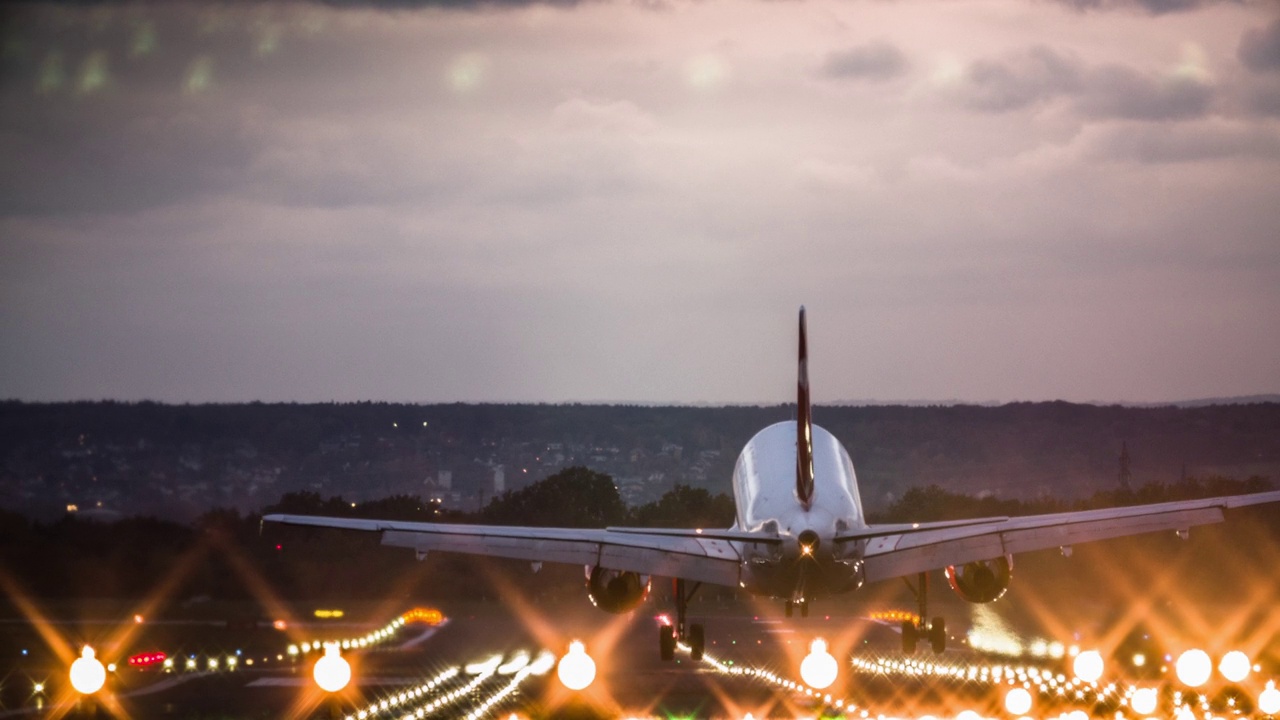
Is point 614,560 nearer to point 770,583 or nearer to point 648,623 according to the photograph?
point 770,583

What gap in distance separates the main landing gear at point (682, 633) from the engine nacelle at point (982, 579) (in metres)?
7.08

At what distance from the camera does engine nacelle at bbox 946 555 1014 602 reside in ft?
130

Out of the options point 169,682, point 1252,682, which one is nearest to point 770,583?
point 1252,682

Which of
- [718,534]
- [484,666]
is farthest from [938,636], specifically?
[484,666]

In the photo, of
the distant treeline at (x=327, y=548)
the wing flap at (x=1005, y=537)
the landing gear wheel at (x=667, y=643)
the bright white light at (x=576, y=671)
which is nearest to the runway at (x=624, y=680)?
the landing gear wheel at (x=667, y=643)

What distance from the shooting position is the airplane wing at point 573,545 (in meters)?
35.9

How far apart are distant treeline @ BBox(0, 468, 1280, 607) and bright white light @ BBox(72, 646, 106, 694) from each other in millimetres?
48444

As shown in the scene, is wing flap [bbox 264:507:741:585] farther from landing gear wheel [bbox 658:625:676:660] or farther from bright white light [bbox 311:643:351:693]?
bright white light [bbox 311:643:351:693]

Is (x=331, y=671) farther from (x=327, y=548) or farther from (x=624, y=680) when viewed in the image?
(x=327, y=548)

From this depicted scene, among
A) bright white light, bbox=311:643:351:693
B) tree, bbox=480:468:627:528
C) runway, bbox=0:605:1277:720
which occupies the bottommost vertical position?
bright white light, bbox=311:643:351:693

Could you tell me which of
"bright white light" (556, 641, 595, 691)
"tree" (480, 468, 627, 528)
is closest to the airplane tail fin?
"bright white light" (556, 641, 595, 691)

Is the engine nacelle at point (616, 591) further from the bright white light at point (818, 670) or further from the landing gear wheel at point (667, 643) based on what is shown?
the bright white light at point (818, 670)

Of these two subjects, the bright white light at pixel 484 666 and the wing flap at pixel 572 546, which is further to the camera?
the bright white light at pixel 484 666

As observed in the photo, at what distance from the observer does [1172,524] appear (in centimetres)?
3728
